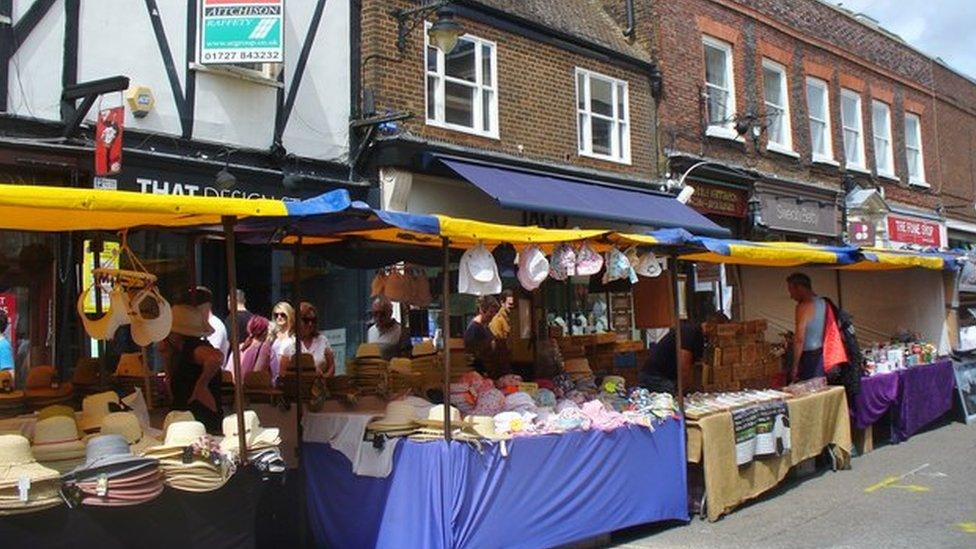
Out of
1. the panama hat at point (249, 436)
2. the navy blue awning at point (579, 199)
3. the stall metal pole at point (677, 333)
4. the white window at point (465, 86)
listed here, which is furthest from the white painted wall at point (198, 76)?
the stall metal pole at point (677, 333)

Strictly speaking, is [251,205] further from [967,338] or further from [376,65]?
[967,338]

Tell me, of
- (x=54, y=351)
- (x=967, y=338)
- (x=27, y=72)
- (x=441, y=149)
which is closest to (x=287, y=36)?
(x=441, y=149)

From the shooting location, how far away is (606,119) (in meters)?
14.0

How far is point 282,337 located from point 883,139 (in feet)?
58.6

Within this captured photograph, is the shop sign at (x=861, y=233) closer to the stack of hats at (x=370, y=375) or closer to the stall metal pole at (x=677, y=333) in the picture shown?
the stall metal pole at (x=677, y=333)

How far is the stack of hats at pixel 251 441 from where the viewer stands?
492 cm

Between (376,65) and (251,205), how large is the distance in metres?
6.26

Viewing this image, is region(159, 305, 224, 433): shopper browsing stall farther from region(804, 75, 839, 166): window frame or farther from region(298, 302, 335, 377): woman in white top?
region(804, 75, 839, 166): window frame

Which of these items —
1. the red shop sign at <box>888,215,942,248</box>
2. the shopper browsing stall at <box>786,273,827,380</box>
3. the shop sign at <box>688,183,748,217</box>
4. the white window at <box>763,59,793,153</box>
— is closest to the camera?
the shopper browsing stall at <box>786,273,827,380</box>

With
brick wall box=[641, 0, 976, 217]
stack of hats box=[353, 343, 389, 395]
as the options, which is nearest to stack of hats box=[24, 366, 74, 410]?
stack of hats box=[353, 343, 389, 395]

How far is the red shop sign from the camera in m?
20.6

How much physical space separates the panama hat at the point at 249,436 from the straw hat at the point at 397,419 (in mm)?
762

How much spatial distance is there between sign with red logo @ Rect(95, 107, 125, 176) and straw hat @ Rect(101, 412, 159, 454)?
3.72 metres

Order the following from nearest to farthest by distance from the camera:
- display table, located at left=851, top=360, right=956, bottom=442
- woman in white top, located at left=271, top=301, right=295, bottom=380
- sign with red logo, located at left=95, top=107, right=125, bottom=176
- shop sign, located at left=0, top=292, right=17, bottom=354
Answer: woman in white top, located at left=271, top=301, right=295, bottom=380, sign with red logo, located at left=95, top=107, right=125, bottom=176, shop sign, located at left=0, top=292, right=17, bottom=354, display table, located at left=851, top=360, right=956, bottom=442
